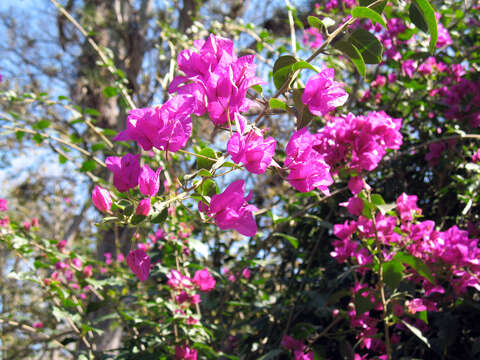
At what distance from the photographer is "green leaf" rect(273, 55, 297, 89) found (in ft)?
1.95

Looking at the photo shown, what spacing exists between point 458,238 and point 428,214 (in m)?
0.69

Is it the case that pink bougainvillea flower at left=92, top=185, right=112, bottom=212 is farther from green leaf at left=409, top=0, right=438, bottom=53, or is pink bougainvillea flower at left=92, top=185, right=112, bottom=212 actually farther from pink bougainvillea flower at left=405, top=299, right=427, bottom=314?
pink bougainvillea flower at left=405, top=299, right=427, bottom=314

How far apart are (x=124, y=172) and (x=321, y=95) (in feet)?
1.05

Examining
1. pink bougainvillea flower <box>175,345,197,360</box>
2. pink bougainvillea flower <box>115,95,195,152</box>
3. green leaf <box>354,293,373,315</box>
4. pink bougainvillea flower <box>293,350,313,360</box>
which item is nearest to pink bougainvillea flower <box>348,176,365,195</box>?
green leaf <box>354,293,373,315</box>

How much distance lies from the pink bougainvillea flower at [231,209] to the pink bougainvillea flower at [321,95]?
0.57ft

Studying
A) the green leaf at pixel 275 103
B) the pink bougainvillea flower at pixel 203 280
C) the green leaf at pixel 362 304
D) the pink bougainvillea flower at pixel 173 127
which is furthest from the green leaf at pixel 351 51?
the pink bougainvillea flower at pixel 203 280

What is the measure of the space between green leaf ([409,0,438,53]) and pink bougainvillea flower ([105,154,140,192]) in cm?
47

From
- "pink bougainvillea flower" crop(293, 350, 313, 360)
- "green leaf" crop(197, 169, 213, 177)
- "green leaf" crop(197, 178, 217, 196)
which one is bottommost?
"pink bougainvillea flower" crop(293, 350, 313, 360)

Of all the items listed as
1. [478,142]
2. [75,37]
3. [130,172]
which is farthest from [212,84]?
[75,37]

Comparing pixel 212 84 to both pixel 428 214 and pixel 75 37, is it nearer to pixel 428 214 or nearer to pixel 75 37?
pixel 428 214

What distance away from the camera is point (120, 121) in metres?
3.14

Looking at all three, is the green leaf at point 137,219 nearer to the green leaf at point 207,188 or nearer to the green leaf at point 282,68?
the green leaf at point 207,188

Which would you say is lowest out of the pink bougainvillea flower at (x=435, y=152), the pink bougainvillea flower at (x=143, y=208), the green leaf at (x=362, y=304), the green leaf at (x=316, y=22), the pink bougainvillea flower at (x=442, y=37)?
the green leaf at (x=362, y=304)

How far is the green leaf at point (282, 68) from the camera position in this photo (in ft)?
1.95
